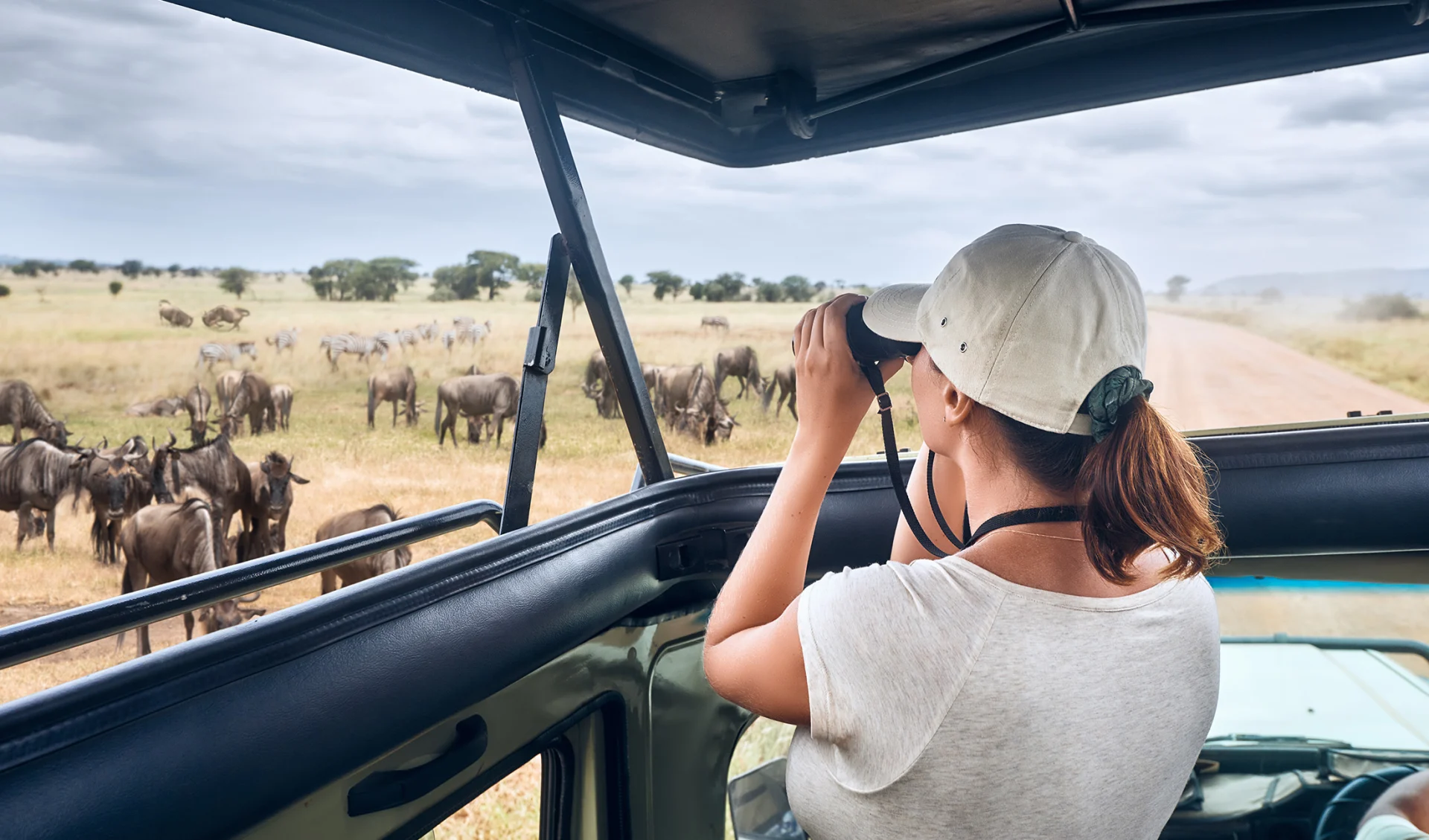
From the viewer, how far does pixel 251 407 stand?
185 centimetres

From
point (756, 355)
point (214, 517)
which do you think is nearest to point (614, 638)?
point (756, 355)

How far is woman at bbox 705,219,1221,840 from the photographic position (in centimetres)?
65

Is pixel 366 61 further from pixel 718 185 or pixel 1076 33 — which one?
pixel 1076 33

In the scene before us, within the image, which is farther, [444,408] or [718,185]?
[444,408]

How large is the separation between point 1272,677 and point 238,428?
1988 mm

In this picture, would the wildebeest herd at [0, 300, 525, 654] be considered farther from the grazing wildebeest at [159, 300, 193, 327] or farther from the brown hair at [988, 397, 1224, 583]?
the brown hair at [988, 397, 1224, 583]

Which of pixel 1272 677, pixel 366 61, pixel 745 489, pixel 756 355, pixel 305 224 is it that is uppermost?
pixel 366 61

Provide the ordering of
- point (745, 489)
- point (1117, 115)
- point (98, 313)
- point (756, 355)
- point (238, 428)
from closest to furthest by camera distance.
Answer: point (98, 313), point (1117, 115), point (745, 489), point (238, 428), point (756, 355)

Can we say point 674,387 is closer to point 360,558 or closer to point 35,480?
point 360,558

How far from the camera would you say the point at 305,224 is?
1913mm

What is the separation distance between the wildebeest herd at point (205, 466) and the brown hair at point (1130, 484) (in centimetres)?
83

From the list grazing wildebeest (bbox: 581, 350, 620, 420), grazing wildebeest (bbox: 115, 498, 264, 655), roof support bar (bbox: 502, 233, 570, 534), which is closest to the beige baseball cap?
roof support bar (bbox: 502, 233, 570, 534)

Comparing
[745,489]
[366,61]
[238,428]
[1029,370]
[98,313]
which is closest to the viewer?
[1029,370]

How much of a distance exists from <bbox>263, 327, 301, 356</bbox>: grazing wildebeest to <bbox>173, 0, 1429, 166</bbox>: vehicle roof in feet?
2.42
